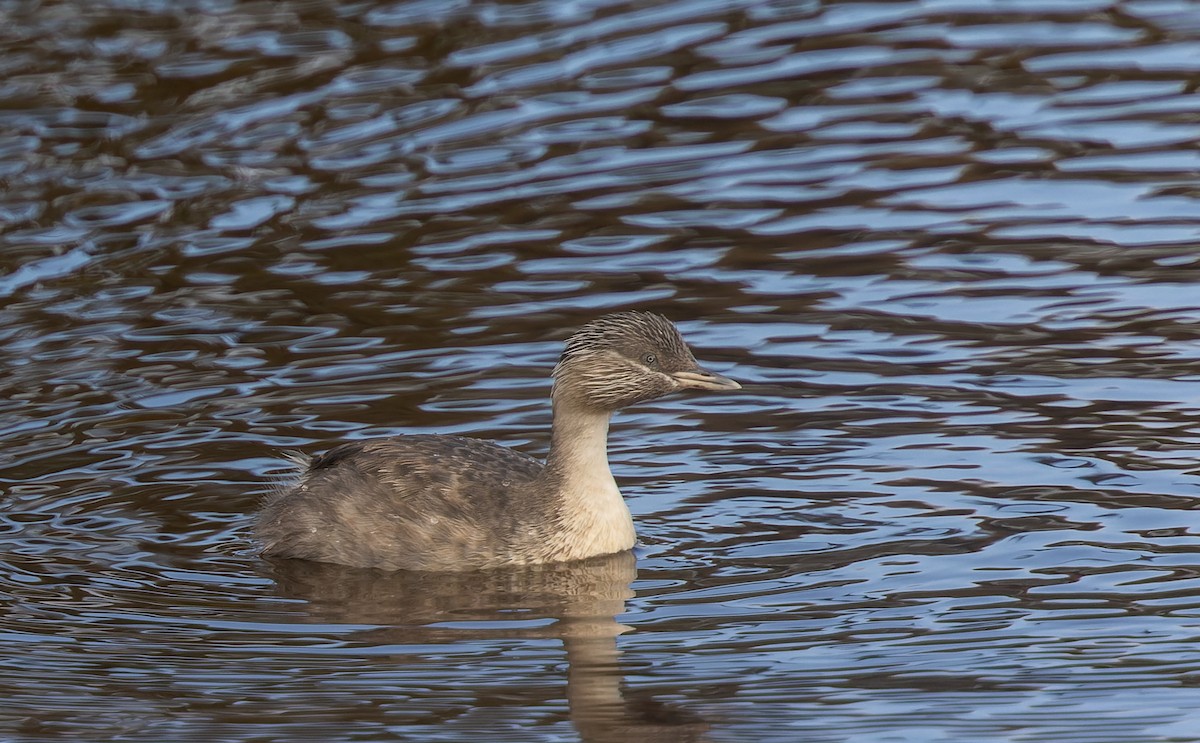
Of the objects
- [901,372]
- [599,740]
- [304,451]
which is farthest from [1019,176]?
[599,740]

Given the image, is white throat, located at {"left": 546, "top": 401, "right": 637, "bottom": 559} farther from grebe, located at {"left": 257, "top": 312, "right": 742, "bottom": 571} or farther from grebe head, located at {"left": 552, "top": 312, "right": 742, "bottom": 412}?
grebe head, located at {"left": 552, "top": 312, "right": 742, "bottom": 412}

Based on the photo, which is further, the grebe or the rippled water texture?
the grebe

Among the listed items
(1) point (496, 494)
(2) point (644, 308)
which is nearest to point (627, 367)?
(1) point (496, 494)

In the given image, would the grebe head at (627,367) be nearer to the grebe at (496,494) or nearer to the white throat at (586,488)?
the grebe at (496,494)

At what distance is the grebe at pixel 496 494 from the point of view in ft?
32.1

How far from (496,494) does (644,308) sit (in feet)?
9.54

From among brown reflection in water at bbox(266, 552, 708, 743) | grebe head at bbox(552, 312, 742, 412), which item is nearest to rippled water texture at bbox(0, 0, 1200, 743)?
brown reflection in water at bbox(266, 552, 708, 743)

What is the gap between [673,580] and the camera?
9320 millimetres

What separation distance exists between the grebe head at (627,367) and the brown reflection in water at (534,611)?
0.75 meters

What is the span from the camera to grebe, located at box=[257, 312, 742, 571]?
385 inches

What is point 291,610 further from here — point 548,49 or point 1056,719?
point 548,49

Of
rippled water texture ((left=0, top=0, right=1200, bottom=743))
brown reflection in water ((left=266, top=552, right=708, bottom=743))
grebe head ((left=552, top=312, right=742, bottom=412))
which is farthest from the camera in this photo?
grebe head ((left=552, top=312, right=742, bottom=412))

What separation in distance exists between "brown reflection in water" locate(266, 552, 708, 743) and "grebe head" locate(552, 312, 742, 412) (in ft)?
2.48

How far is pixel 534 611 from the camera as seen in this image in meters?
9.15
